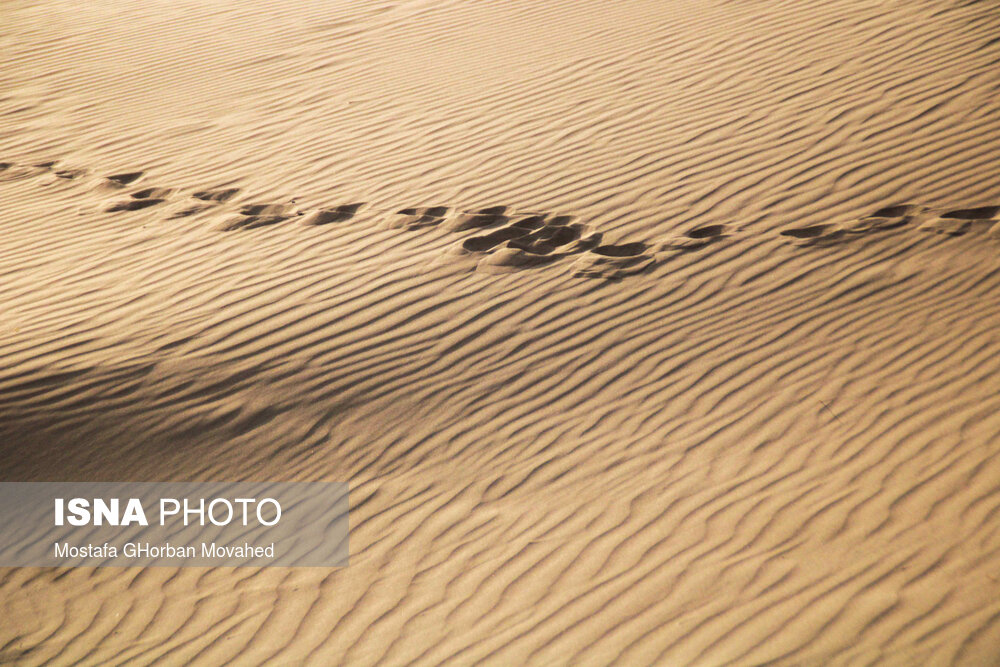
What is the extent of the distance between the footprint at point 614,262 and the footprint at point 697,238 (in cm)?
18

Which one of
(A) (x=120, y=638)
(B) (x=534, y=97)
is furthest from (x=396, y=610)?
(B) (x=534, y=97)

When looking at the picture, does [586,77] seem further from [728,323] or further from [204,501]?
[204,501]

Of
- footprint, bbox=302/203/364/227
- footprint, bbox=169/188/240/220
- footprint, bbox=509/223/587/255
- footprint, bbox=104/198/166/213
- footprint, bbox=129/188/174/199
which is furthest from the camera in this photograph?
footprint, bbox=129/188/174/199

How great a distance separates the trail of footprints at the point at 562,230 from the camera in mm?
5480

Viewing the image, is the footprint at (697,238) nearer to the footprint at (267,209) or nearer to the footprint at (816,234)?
the footprint at (816,234)

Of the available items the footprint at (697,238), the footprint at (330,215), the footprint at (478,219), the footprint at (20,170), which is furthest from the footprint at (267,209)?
the footprint at (697,238)

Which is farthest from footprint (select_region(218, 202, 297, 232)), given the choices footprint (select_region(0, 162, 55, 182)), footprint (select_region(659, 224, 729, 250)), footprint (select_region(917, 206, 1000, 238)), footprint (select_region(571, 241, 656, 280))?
footprint (select_region(917, 206, 1000, 238))

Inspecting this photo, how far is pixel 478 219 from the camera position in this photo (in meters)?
6.05

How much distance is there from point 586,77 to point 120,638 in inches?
258

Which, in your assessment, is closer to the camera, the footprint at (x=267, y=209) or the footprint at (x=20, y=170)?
the footprint at (x=267, y=209)

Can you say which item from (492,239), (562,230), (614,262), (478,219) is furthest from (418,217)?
(614,262)

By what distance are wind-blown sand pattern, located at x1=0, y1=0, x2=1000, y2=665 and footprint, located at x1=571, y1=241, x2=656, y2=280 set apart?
1.0 inches

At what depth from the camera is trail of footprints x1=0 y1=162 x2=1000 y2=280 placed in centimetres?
548

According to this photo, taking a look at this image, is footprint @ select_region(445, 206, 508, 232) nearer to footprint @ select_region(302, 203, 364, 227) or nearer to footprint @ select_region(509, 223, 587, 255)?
footprint @ select_region(509, 223, 587, 255)
